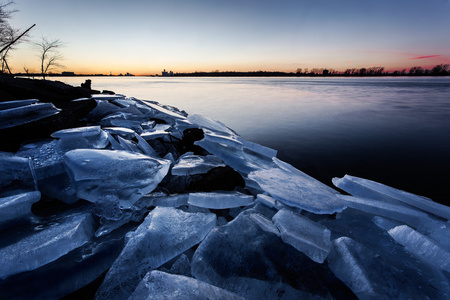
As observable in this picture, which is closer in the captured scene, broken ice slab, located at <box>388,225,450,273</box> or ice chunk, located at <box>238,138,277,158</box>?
broken ice slab, located at <box>388,225,450,273</box>

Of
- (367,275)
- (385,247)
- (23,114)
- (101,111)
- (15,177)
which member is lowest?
(385,247)

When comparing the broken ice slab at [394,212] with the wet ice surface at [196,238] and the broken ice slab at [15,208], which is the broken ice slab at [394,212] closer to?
the wet ice surface at [196,238]

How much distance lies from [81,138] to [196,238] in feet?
5.13

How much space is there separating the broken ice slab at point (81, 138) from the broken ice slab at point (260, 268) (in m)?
1.52

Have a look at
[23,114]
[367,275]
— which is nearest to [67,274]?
[367,275]

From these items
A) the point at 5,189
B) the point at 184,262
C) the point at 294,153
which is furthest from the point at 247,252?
the point at 294,153

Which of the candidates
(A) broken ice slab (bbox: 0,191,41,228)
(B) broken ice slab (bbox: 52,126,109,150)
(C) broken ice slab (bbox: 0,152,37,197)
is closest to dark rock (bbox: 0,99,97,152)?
(B) broken ice slab (bbox: 52,126,109,150)

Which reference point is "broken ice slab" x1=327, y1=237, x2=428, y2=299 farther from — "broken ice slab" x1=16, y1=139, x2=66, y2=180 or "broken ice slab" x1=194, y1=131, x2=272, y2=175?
"broken ice slab" x1=16, y1=139, x2=66, y2=180

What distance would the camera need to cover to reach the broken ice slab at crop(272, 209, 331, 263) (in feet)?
2.84

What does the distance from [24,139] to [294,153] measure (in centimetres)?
352

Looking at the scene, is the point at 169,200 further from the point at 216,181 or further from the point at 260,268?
the point at 260,268

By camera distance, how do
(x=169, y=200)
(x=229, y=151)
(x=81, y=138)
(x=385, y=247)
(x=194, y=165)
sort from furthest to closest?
(x=229, y=151), (x=81, y=138), (x=194, y=165), (x=169, y=200), (x=385, y=247)

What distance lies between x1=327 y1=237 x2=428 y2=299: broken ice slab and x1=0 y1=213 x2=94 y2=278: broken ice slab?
119 cm

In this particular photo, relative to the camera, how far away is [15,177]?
1230mm
